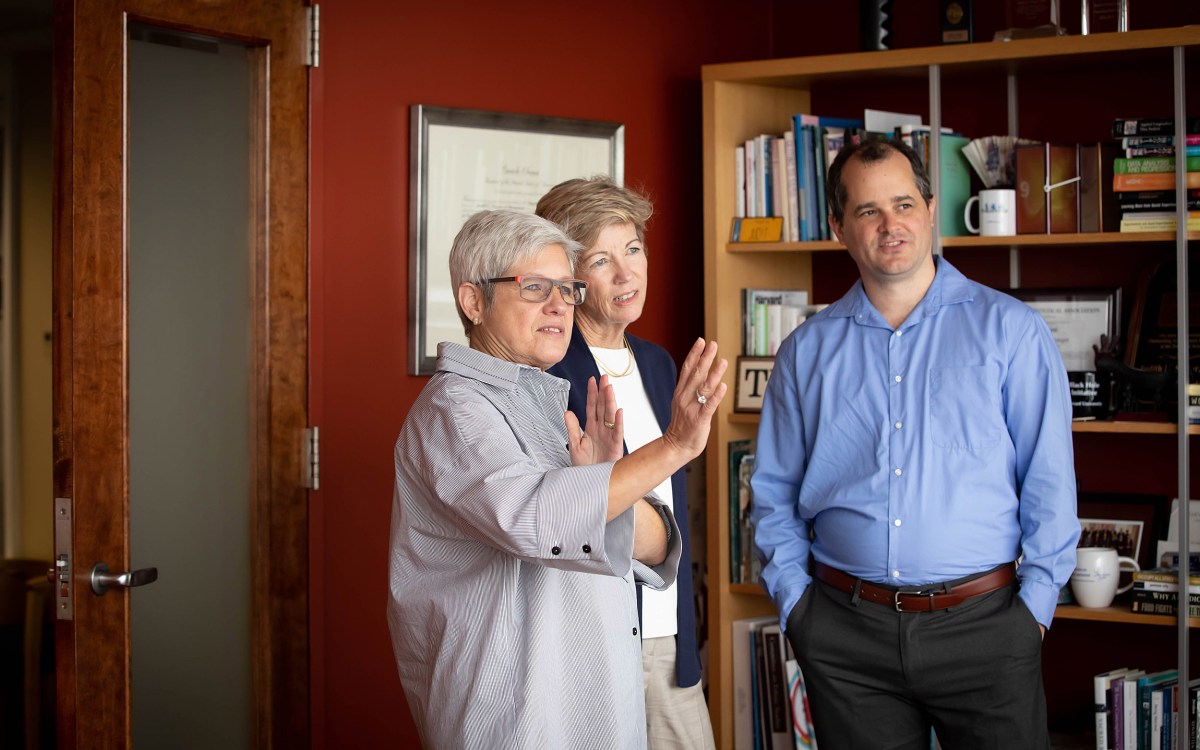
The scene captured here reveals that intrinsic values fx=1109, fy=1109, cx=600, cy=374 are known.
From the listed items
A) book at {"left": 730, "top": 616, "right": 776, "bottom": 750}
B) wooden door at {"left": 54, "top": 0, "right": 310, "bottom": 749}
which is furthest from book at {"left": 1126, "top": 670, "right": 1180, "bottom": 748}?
wooden door at {"left": 54, "top": 0, "right": 310, "bottom": 749}

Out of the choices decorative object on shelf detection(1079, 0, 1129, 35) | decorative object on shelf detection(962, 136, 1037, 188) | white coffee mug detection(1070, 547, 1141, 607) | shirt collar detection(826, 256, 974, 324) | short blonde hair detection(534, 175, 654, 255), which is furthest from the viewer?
decorative object on shelf detection(962, 136, 1037, 188)

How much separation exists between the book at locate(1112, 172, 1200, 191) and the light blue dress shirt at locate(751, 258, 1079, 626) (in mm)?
818

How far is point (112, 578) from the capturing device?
2186mm

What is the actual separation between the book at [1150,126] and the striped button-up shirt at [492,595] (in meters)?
2.04

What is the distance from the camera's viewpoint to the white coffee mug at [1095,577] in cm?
297

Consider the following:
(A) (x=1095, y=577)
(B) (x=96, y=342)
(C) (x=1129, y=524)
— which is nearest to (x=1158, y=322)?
(C) (x=1129, y=524)

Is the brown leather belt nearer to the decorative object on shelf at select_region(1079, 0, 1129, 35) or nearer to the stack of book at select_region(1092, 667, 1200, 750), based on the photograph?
the stack of book at select_region(1092, 667, 1200, 750)

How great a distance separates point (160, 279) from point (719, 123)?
5.67 ft

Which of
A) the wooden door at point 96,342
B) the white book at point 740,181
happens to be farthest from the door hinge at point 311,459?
the white book at point 740,181

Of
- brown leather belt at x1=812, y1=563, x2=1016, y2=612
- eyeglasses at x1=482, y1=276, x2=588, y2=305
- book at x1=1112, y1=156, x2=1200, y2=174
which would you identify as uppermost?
book at x1=1112, y1=156, x2=1200, y2=174

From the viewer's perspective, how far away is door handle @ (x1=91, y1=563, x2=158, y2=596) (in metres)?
2.17

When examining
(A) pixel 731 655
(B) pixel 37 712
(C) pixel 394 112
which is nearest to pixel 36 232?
(B) pixel 37 712

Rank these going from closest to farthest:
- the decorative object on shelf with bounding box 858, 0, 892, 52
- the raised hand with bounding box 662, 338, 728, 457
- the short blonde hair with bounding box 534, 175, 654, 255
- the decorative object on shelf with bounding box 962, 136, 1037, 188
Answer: the raised hand with bounding box 662, 338, 728, 457 → the short blonde hair with bounding box 534, 175, 654, 255 → the decorative object on shelf with bounding box 962, 136, 1037, 188 → the decorative object on shelf with bounding box 858, 0, 892, 52

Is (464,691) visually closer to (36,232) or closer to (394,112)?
(394,112)
